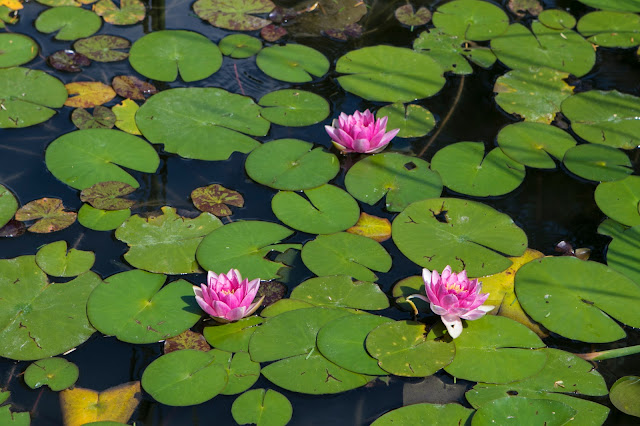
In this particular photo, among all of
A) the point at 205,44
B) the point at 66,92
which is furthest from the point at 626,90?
the point at 66,92

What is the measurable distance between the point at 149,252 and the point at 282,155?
3.54 feet

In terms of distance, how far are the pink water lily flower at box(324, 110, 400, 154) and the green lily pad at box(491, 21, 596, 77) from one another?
4.94 ft

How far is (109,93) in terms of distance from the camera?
14.4ft

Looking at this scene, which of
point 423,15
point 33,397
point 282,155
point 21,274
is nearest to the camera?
point 33,397

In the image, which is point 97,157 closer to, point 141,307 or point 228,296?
point 141,307

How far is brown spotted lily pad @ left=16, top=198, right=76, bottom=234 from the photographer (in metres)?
3.52

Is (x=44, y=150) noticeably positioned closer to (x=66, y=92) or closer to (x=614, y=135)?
(x=66, y=92)

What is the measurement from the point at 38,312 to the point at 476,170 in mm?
2674

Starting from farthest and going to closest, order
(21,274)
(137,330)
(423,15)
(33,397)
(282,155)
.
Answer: (423,15)
(282,155)
(21,274)
(137,330)
(33,397)

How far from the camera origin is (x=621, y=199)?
3.84 m

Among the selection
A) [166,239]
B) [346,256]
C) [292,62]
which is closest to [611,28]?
[292,62]

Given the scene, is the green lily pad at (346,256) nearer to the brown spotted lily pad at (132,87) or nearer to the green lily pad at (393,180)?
the green lily pad at (393,180)

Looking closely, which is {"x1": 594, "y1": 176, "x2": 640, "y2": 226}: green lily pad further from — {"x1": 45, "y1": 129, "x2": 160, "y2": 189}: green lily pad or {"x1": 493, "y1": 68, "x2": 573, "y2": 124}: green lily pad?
{"x1": 45, "y1": 129, "x2": 160, "y2": 189}: green lily pad

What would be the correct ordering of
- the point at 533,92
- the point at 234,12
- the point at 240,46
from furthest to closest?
the point at 234,12
the point at 240,46
the point at 533,92
